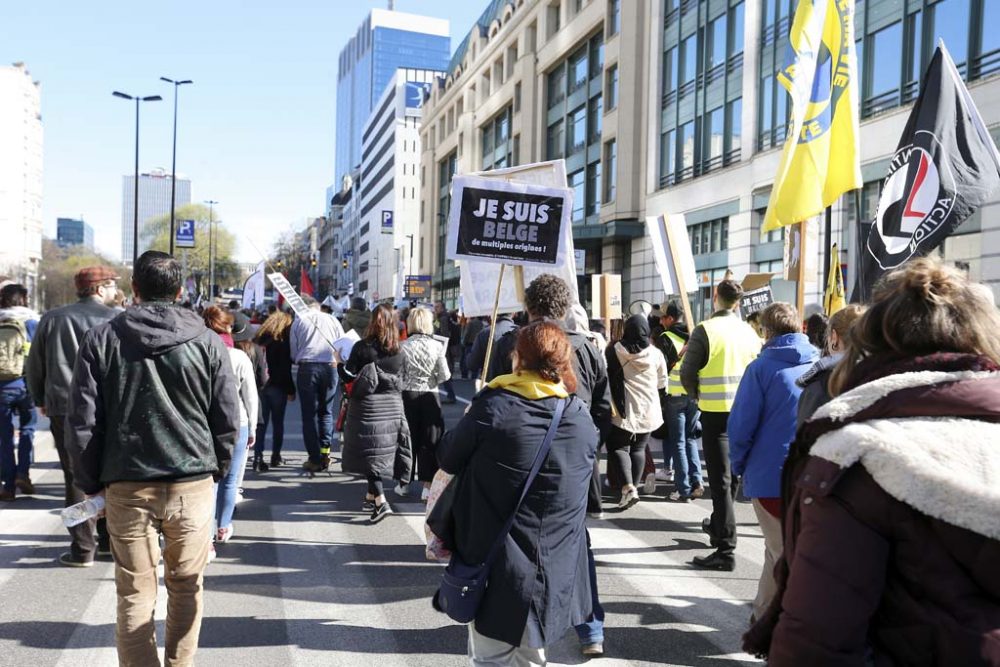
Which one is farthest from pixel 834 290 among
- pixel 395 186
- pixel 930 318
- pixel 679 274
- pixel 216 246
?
pixel 216 246

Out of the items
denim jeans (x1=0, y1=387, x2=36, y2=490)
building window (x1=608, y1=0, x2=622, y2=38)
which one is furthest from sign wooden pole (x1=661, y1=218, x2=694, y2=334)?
building window (x1=608, y1=0, x2=622, y2=38)

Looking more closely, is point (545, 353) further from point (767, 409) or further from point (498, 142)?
point (498, 142)

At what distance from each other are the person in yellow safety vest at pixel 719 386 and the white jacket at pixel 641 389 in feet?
5.32

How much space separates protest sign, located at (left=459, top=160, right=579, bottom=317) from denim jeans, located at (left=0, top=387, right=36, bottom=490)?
4.18 m

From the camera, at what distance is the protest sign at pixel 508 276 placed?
7.76 meters

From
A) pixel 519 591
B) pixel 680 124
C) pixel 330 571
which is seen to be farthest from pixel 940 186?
pixel 680 124

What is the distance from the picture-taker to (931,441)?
1.78 m

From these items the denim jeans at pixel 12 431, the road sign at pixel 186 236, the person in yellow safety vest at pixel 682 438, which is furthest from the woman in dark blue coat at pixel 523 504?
the road sign at pixel 186 236

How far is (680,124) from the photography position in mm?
29406

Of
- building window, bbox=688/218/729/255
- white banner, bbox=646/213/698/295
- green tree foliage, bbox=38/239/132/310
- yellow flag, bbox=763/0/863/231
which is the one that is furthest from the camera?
green tree foliage, bbox=38/239/132/310

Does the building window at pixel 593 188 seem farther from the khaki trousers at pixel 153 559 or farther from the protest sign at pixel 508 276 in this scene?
the khaki trousers at pixel 153 559

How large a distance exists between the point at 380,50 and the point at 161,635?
195 meters

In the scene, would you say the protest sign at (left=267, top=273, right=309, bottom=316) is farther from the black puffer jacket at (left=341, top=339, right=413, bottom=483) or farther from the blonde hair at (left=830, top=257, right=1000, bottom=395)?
the blonde hair at (left=830, top=257, right=1000, bottom=395)

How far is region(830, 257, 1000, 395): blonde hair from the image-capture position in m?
1.94
